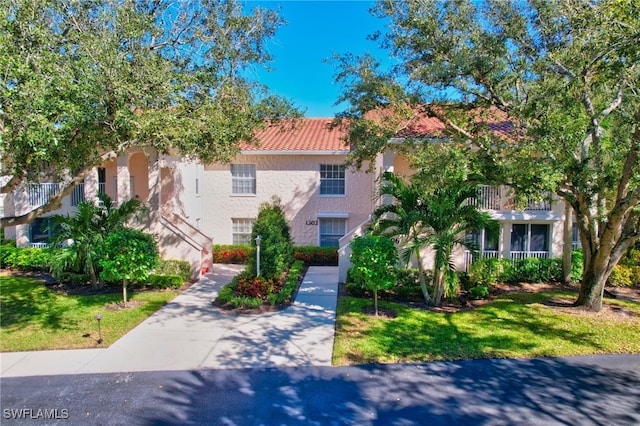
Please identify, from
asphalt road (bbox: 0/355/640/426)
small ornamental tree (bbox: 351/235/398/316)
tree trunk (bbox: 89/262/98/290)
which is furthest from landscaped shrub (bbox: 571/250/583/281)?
tree trunk (bbox: 89/262/98/290)

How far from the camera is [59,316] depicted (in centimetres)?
996

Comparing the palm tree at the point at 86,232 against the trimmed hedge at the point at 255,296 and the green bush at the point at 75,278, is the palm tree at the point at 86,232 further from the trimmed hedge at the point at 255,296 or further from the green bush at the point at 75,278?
the trimmed hedge at the point at 255,296

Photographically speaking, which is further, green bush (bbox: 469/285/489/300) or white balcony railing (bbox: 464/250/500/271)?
white balcony railing (bbox: 464/250/500/271)

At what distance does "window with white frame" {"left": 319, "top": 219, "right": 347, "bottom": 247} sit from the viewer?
62.5 ft

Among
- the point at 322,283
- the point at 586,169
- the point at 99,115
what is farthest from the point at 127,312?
the point at 586,169

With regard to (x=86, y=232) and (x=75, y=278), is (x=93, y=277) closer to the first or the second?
(x=75, y=278)

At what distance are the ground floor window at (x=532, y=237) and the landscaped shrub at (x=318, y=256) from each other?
7435 millimetres

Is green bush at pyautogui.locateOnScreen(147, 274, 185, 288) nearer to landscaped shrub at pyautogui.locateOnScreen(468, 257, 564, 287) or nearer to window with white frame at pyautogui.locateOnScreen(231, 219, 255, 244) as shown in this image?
window with white frame at pyautogui.locateOnScreen(231, 219, 255, 244)

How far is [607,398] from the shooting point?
605 cm

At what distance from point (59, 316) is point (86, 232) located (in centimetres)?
318

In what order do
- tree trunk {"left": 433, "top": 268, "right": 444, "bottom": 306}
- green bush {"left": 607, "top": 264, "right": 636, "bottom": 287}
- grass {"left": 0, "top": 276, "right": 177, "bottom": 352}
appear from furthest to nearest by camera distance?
green bush {"left": 607, "top": 264, "right": 636, "bottom": 287} → tree trunk {"left": 433, "top": 268, "right": 444, "bottom": 306} → grass {"left": 0, "top": 276, "right": 177, "bottom": 352}

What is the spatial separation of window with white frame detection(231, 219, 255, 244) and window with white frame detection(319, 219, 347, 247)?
3761 mm

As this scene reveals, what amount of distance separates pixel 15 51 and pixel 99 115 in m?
1.64

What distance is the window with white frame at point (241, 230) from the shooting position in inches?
767
